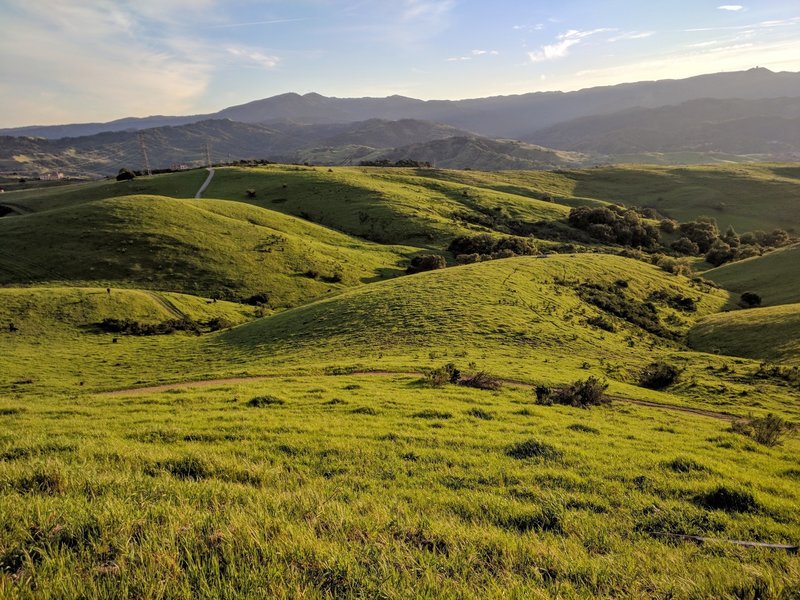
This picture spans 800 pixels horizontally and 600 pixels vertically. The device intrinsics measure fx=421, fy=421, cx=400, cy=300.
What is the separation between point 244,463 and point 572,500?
6.96 m

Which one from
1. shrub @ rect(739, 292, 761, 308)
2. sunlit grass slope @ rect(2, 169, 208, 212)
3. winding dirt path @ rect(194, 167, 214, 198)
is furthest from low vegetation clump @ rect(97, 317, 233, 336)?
sunlit grass slope @ rect(2, 169, 208, 212)

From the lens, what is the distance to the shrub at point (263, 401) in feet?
60.0

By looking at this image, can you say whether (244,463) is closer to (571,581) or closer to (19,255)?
(571,581)

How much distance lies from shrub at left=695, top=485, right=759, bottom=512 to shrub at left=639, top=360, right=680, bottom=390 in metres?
20.0

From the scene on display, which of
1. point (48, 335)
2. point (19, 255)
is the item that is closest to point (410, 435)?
point (48, 335)

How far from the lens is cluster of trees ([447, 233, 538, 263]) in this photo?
73.2 metres

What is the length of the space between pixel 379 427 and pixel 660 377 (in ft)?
72.3

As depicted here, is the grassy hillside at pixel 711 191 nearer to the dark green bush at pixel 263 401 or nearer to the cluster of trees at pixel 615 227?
the cluster of trees at pixel 615 227

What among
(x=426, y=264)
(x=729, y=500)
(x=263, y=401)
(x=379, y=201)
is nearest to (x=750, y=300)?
(x=426, y=264)

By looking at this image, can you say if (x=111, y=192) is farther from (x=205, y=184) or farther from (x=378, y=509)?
(x=378, y=509)

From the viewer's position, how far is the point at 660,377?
27516 millimetres

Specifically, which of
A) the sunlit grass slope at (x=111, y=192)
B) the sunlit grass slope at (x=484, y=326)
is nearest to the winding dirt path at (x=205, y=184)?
the sunlit grass slope at (x=111, y=192)

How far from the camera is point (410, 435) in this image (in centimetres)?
1327

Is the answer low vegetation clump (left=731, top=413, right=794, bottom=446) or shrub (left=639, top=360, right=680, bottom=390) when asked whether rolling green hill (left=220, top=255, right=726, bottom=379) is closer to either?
shrub (left=639, top=360, right=680, bottom=390)
